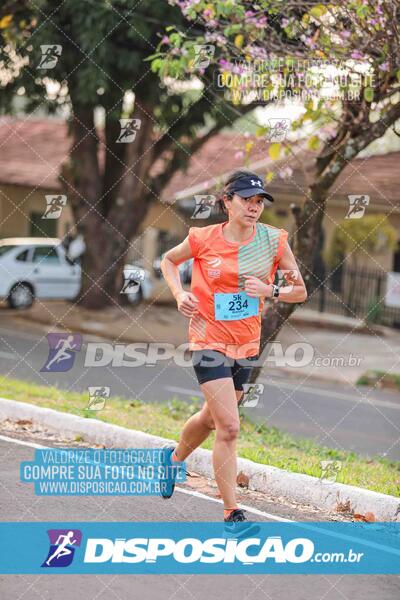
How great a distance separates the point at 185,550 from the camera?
6543mm

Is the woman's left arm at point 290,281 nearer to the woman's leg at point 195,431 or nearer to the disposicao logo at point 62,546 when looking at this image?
the woman's leg at point 195,431

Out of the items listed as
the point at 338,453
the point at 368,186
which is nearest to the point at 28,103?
the point at 368,186

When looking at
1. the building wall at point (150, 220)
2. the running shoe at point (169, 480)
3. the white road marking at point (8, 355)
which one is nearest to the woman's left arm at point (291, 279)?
the running shoe at point (169, 480)

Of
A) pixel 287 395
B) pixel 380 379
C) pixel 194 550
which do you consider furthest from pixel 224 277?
pixel 380 379

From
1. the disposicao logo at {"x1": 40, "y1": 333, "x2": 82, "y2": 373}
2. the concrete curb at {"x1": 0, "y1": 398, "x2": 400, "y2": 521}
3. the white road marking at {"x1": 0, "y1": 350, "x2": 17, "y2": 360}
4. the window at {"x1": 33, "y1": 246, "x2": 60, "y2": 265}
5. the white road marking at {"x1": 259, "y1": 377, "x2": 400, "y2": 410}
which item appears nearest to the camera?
the concrete curb at {"x1": 0, "y1": 398, "x2": 400, "y2": 521}

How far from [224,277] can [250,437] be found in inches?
159

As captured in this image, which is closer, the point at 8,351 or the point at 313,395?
the point at 313,395

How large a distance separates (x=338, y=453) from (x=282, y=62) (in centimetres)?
408

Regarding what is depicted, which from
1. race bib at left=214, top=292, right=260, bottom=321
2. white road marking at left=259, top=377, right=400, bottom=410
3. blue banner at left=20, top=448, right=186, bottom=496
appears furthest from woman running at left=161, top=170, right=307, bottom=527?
white road marking at left=259, top=377, right=400, bottom=410

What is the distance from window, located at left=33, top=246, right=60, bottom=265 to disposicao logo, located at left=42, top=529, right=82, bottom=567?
2204 centimetres

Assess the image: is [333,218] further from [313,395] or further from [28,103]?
[313,395]

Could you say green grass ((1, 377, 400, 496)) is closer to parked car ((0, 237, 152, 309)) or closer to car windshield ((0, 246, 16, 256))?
parked car ((0, 237, 152, 309))

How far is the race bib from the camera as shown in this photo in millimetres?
6863

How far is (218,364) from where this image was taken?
22.5ft
